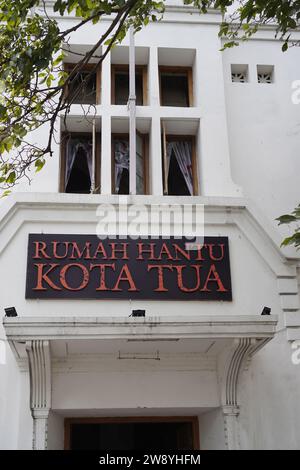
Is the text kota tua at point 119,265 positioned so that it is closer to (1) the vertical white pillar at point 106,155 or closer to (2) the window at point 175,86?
(1) the vertical white pillar at point 106,155

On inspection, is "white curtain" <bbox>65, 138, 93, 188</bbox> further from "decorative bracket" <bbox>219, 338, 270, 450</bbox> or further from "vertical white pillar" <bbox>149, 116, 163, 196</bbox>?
"decorative bracket" <bbox>219, 338, 270, 450</bbox>

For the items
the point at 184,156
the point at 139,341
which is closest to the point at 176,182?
the point at 184,156

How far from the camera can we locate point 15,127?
6.88m

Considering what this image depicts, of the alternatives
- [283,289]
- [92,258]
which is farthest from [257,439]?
[92,258]

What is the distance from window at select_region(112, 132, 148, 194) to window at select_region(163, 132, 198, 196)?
1.13 feet

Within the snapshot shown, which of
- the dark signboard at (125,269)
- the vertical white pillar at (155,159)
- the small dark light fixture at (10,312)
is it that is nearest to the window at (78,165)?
the vertical white pillar at (155,159)

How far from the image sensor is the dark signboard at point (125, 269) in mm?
8000

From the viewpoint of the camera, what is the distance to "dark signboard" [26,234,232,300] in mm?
8000

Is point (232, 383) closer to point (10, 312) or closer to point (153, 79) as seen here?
point (10, 312)

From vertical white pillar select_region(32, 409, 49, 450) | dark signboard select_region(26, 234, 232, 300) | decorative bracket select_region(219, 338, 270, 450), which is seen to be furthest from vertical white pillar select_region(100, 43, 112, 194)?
vertical white pillar select_region(32, 409, 49, 450)

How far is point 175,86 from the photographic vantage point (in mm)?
10141

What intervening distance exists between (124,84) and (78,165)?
5.47 ft

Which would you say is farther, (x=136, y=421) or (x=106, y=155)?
(x=106, y=155)
